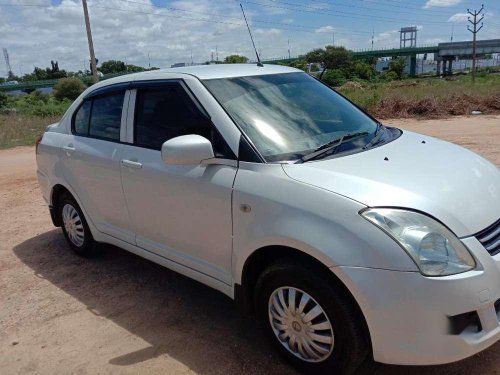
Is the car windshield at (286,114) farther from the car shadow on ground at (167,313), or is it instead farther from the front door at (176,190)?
the car shadow on ground at (167,313)

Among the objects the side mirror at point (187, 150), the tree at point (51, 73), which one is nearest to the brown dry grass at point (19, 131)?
the side mirror at point (187, 150)

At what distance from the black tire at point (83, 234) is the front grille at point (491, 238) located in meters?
3.55

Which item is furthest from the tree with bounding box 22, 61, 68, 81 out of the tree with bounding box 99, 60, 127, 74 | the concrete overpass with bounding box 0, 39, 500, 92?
the concrete overpass with bounding box 0, 39, 500, 92

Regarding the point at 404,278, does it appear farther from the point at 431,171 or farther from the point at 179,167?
the point at 179,167

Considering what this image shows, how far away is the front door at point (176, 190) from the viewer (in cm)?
306

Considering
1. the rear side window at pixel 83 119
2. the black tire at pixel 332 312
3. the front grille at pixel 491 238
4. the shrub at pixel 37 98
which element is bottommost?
the shrub at pixel 37 98

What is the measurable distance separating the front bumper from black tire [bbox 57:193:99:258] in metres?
3.10

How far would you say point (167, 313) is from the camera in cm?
371

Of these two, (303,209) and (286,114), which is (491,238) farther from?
(286,114)

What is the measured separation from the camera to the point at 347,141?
10.5 ft

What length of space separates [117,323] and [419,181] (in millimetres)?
2414

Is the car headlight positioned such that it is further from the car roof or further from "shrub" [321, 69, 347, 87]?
"shrub" [321, 69, 347, 87]

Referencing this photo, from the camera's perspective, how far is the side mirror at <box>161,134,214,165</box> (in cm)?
293

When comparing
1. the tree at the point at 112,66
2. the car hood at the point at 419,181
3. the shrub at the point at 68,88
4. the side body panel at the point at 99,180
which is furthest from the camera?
the tree at the point at 112,66
